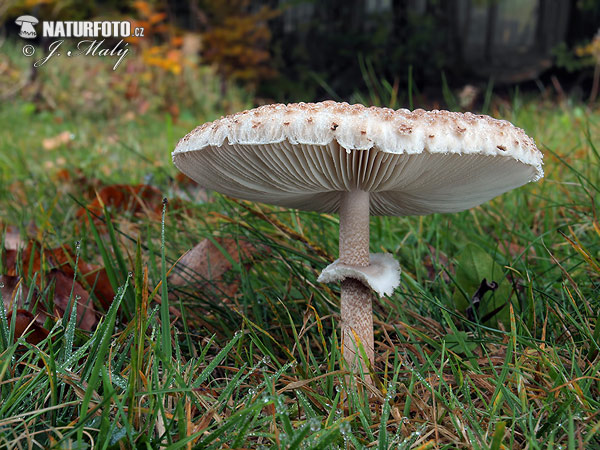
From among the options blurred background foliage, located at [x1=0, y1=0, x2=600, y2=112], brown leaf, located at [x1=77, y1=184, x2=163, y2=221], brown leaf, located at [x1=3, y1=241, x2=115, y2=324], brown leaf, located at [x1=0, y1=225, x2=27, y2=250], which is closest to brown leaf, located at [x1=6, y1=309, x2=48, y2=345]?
brown leaf, located at [x1=3, y1=241, x2=115, y2=324]

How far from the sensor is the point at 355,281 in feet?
6.68

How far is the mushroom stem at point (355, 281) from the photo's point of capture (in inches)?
79.4

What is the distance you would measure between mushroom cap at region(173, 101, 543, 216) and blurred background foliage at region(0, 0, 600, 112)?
11.9 m

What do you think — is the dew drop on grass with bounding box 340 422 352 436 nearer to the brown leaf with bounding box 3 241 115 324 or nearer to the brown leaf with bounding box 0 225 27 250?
the brown leaf with bounding box 3 241 115 324

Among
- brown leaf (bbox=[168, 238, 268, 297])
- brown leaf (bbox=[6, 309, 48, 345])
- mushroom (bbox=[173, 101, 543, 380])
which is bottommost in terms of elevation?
brown leaf (bbox=[168, 238, 268, 297])

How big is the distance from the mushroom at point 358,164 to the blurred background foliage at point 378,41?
38.5 feet

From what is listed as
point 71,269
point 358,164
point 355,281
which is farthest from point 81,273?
point 358,164

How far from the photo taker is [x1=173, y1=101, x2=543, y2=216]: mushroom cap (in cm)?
145

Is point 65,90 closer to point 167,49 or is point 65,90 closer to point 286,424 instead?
point 167,49

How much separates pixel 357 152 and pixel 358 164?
146 millimetres

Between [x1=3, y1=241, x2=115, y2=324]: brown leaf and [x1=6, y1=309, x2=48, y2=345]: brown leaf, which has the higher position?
[x1=6, y1=309, x2=48, y2=345]: brown leaf

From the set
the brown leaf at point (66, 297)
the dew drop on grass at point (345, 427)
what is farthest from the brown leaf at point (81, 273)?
the dew drop on grass at point (345, 427)

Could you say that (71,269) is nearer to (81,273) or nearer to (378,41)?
(81,273)

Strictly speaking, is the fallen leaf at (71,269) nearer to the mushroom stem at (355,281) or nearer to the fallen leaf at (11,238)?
the fallen leaf at (11,238)
